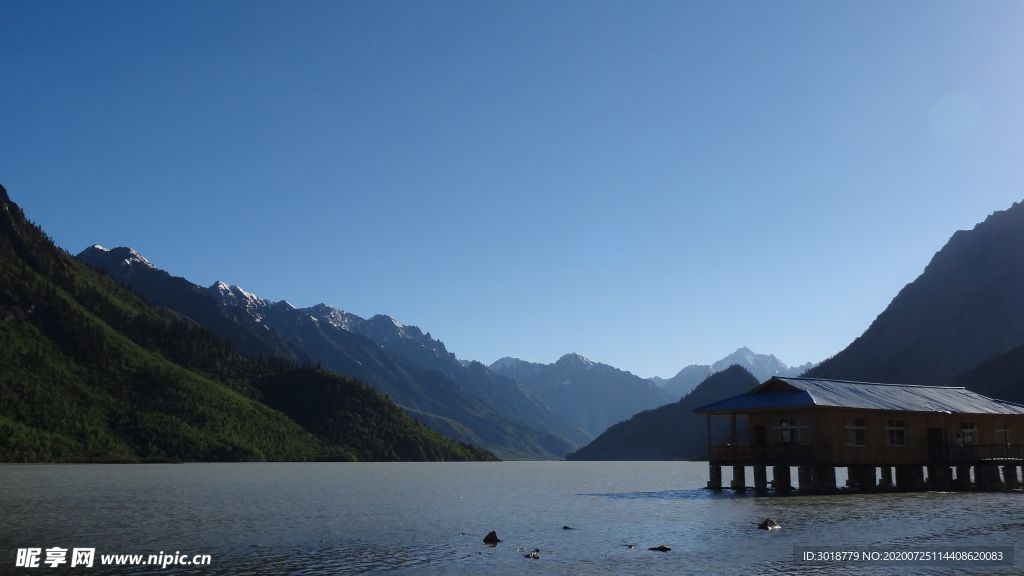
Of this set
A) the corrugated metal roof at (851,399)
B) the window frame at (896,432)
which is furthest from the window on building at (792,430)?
the window frame at (896,432)

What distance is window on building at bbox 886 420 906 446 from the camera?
6869cm

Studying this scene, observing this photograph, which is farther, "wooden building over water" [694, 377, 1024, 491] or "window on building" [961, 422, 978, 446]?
"window on building" [961, 422, 978, 446]

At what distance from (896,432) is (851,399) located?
6.41 m

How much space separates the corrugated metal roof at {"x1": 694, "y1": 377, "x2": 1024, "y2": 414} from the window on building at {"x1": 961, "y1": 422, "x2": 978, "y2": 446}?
170 centimetres

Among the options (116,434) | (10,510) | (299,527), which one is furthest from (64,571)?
(116,434)

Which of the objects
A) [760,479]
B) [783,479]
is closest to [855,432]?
[783,479]

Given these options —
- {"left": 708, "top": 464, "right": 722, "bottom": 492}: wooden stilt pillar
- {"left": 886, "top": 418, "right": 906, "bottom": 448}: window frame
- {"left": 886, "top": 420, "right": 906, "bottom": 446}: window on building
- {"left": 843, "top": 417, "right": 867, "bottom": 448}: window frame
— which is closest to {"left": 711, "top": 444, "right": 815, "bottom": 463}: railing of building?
{"left": 843, "top": 417, "right": 867, "bottom": 448}: window frame

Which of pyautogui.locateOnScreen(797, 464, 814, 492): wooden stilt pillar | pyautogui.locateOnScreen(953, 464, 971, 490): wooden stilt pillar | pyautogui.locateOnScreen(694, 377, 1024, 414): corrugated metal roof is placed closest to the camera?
pyautogui.locateOnScreen(694, 377, 1024, 414): corrugated metal roof

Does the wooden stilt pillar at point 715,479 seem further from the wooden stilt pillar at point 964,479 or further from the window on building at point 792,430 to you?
the wooden stilt pillar at point 964,479

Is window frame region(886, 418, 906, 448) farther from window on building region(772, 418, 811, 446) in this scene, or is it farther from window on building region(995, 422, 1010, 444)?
window on building region(995, 422, 1010, 444)

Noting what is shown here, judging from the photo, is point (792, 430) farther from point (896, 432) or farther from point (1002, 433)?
point (1002, 433)

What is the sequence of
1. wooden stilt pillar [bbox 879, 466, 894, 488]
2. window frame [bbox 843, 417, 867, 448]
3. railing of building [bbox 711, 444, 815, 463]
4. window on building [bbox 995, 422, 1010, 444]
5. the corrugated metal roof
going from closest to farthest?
the corrugated metal roof → railing of building [bbox 711, 444, 815, 463] → window frame [bbox 843, 417, 867, 448] → wooden stilt pillar [bbox 879, 466, 894, 488] → window on building [bbox 995, 422, 1010, 444]

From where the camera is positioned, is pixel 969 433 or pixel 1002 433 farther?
pixel 1002 433

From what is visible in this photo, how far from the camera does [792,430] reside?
67.0 meters
